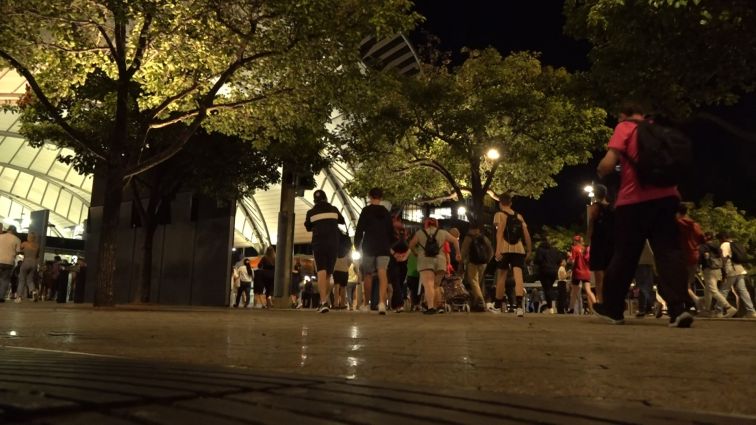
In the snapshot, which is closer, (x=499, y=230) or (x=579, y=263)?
(x=499, y=230)

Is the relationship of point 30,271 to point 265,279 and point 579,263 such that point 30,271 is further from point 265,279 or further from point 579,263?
point 579,263

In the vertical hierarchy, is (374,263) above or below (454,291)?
above

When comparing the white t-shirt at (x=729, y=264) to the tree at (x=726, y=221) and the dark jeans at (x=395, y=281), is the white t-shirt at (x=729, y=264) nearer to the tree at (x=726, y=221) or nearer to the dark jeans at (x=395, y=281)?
the dark jeans at (x=395, y=281)

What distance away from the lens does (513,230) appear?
10.2 m

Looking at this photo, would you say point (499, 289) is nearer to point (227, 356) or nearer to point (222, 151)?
point (227, 356)

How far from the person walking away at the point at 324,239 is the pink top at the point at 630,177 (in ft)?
17.2

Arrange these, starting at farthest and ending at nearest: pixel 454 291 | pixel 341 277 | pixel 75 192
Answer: pixel 75 192, pixel 341 277, pixel 454 291

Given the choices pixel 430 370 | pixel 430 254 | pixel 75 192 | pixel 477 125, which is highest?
pixel 75 192

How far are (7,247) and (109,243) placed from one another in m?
5.72

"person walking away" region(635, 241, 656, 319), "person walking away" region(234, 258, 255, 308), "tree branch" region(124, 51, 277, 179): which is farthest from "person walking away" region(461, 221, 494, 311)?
"person walking away" region(234, 258, 255, 308)

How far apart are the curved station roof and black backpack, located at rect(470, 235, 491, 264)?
3241cm

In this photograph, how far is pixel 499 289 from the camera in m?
11.2

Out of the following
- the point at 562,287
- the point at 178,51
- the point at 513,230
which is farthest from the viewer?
the point at 562,287

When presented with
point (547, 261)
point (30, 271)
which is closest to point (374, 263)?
point (547, 261)
